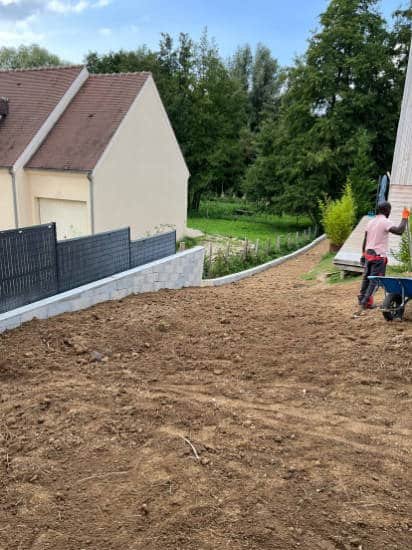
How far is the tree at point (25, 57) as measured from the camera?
47844 mm

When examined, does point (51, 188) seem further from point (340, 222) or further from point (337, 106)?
point (337, 106)

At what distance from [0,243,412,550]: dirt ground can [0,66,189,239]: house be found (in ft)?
35.5

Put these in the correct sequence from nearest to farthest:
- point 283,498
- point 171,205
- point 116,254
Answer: point 283,498, point 116,254, point 171,205

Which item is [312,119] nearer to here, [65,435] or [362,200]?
[362,200]

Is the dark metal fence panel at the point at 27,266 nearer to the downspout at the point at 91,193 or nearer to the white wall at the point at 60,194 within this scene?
the downspout at the point at 91,193

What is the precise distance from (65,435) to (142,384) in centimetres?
116

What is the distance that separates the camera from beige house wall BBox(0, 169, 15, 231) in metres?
16.8

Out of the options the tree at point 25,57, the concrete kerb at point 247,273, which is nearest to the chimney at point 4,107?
the concrete kerb at point 247,273

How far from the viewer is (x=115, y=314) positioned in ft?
23.1

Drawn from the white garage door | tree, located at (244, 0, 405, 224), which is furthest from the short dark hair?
tree, located at (244, 0, 405, 224)

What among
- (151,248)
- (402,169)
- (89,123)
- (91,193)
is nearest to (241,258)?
(91,193)

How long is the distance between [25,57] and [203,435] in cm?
5352

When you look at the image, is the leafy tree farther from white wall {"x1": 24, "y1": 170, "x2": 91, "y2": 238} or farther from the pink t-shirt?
the pink t-shirt

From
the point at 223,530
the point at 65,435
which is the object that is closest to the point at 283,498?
the point at 223,530
